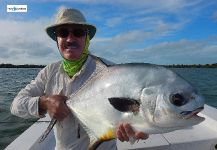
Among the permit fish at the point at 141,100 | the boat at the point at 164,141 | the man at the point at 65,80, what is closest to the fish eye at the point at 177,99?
the permit fish at the point at 141,100

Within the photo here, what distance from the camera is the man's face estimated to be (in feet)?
10.5

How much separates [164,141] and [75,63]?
2.21 m

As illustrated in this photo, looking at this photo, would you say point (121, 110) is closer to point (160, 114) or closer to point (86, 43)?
point (160, 114)

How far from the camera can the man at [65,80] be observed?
3.14 meters

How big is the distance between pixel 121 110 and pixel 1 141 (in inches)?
299

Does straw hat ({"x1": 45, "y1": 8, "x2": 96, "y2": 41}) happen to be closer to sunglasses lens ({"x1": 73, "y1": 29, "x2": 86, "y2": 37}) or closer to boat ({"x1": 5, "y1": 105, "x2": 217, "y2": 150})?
sunglasses lens ({"x1": 73, "y1": 29, "x2": 86, "y2": 37})

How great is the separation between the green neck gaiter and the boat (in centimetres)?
145

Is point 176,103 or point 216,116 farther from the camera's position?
point 216,116

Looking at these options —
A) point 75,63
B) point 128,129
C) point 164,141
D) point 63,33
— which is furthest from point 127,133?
point 164,141

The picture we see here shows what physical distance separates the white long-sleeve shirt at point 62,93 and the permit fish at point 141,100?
24.3 inches

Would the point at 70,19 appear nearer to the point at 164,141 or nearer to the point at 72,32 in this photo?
the point at 72,32

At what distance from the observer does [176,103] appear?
2.25 metres

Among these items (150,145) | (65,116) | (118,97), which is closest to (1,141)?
(150,145)

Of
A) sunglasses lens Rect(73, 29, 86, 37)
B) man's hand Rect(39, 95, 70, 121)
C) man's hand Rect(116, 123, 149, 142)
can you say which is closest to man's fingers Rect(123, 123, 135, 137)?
man's hand Rect(116, 123, 149, 142)
